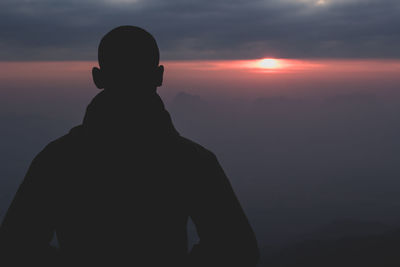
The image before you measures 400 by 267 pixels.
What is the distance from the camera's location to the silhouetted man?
3.04 meters

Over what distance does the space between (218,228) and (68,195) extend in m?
1.35

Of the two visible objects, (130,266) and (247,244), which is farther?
(247,244)

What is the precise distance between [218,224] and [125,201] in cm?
83

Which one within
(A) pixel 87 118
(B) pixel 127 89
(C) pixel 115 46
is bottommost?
(A) pixel 87 118

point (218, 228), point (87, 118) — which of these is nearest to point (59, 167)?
point (87, 118)

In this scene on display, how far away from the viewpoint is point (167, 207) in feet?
10.2

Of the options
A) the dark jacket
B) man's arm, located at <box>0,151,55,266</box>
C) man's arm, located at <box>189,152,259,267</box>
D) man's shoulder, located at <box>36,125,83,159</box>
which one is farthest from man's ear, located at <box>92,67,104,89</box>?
man's arm, located at <box>189,152,259,267</box>

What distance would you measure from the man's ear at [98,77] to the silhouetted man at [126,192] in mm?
18

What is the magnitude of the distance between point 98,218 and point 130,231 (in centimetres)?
30

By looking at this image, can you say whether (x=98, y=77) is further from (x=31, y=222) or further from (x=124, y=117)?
(x=31, y=222)

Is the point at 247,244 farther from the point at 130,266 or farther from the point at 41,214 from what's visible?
the point at 41,214

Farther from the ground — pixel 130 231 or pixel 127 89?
pixel 127 89

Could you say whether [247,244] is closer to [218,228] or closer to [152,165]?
[218,228]

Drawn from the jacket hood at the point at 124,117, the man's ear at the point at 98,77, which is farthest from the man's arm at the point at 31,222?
the man's ear at the point at 98,77
